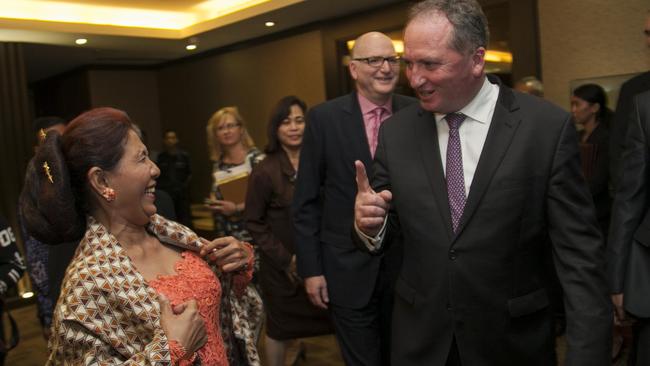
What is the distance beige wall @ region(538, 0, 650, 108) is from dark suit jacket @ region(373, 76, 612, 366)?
4.22 meters

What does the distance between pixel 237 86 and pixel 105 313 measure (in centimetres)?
899

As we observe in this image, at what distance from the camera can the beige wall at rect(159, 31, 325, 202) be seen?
8867 mm

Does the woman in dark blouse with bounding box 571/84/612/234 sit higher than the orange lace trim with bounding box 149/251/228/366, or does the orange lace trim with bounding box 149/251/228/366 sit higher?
the woman in dark blouse with bounding box 571/84/612/234

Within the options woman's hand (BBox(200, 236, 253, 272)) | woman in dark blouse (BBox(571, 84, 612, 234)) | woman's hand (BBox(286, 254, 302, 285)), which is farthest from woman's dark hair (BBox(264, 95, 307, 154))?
woman in dark blouse (BBox(571, 84, 612, 234))

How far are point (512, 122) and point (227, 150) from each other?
10.2ft

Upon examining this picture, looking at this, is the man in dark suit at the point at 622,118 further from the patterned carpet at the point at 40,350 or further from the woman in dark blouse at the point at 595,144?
the patterned carpet at the point at 40,350

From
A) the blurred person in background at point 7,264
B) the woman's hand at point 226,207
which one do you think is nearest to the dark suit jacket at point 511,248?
the blurred person in background at point 7,264

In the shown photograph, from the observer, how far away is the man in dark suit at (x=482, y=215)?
1751mm

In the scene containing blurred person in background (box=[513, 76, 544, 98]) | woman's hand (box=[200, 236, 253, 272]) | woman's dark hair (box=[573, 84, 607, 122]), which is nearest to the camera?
woman's hand (box=[200, 236, 253, 272])

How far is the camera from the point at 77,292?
158 centimetres

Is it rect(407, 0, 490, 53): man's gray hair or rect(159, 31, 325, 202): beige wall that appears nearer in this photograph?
rect(407, 0, 490, 53): man's gray hair

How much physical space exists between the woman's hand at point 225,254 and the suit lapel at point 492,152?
70cm

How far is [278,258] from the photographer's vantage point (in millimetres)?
3502

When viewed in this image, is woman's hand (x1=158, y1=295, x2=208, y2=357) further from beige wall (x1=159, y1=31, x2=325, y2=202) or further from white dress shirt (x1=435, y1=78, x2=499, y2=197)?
beige wall (x1=159, y1=31, x2=325, y2=202)
